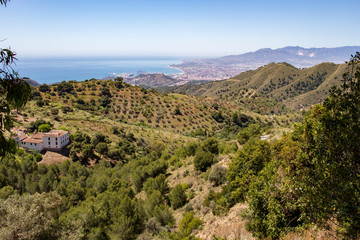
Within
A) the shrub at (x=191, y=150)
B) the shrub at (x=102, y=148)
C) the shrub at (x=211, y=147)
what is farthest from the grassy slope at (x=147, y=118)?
the shrub at (x=102, y=148)

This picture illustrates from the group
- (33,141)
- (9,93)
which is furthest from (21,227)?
(33,141)

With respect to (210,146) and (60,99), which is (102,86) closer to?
(60,99)

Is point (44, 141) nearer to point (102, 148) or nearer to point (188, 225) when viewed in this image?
point (102, 148)

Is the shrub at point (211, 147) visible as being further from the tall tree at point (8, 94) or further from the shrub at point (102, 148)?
the tall tree at point (8, 94)

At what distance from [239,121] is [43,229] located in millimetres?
78885

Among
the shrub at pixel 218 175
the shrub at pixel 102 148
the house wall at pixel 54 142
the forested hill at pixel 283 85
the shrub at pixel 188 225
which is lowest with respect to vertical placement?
the shrub at pixel 102 148

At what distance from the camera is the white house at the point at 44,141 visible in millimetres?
41781

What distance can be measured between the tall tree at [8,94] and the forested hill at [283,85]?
5121 inches

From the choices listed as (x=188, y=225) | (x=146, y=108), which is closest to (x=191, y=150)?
(x=188, y=225)

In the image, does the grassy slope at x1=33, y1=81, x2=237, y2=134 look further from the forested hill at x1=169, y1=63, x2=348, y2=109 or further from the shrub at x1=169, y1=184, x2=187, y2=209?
the forested hill at x1=169, y1=63, x2=348, y2=109

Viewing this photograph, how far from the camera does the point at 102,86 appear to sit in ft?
294

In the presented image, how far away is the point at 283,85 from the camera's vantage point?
159 metres

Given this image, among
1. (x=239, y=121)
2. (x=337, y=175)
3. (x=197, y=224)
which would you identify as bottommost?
(x=239, y=121)

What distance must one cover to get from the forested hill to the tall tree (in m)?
130
